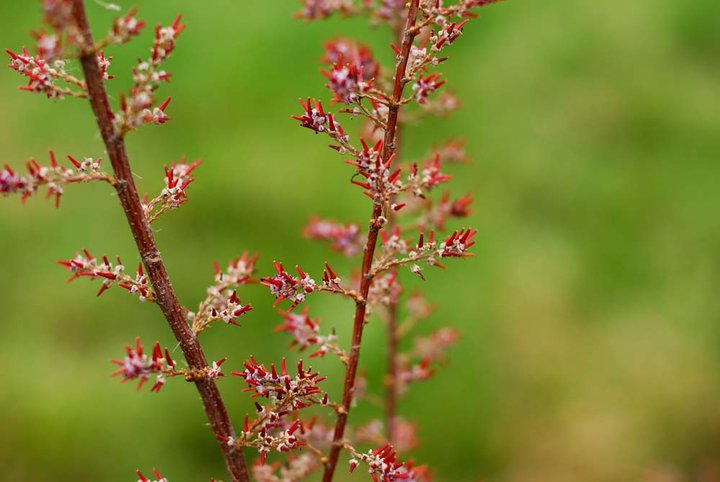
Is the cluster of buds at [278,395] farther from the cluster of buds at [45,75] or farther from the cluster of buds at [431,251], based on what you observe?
the cluster of buds at [45,75]

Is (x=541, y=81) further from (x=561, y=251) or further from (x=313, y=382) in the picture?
(x=313, y=382)

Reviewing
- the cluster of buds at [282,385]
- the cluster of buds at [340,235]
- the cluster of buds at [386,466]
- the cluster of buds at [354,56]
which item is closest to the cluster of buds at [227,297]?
the cluster of buds at [282,385]

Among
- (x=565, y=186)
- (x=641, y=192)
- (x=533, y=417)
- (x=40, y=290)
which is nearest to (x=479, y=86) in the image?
(x=565, y=186)

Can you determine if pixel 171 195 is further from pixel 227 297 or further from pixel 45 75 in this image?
pixel 45 75

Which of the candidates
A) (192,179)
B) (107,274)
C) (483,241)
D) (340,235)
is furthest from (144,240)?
(483,241)

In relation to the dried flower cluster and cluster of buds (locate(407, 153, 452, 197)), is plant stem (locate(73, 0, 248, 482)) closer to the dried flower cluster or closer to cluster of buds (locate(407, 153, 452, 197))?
the dried flower cluster
